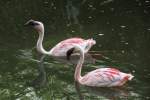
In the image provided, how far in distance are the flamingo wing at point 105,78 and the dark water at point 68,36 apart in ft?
0.47

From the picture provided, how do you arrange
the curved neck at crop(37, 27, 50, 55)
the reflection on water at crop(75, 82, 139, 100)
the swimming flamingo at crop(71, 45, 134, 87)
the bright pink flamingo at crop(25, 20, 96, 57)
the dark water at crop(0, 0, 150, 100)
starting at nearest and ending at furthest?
the reflection on water at crop(75, 82, 139, 100) < the dark water at crop(0, 0, 150, 100) < the swimming flamingo at crop(71, 45, 134, 87) < the bright pink flamingo at crop(25, 20, 96, 57) < the curved neck at crop(37, 27, 50, 55)

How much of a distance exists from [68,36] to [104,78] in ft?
11.6

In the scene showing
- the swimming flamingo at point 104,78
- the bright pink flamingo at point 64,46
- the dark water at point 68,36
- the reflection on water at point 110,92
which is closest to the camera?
the reflection on water at point 110,92

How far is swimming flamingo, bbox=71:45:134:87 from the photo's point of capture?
11.2 meters

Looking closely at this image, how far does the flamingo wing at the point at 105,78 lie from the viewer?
36.6 feet

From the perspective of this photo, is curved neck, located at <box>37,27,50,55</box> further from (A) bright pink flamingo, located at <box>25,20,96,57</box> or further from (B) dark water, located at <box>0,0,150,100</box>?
(B) dark water, located at <box>0,0,150,100</box>

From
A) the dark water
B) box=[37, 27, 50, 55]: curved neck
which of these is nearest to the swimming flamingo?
the dark water

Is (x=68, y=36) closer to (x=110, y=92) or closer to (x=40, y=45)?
(x=40, y=45)

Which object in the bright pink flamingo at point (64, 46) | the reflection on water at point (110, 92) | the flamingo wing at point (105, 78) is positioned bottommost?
the reflection on water at point (110, 92)

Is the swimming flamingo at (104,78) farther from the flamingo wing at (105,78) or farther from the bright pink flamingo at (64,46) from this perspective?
the bright pink flamingo at (64,46)

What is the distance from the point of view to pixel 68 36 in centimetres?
1466

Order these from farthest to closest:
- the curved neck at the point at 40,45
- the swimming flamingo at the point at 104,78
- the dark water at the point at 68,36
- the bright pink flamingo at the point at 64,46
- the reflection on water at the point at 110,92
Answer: the curved neck at the point at 40,45 → the bright pink flamingo at the point at 64,46 → the swimming flamingo at the point at 104,78 → the dark water at the point at 68,36 → the reflection on water at the point at 110,92

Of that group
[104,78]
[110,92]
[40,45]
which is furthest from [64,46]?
[110,92]

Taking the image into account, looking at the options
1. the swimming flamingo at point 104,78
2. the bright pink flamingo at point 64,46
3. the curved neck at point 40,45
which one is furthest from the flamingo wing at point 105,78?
the curved neck at point 40,45
